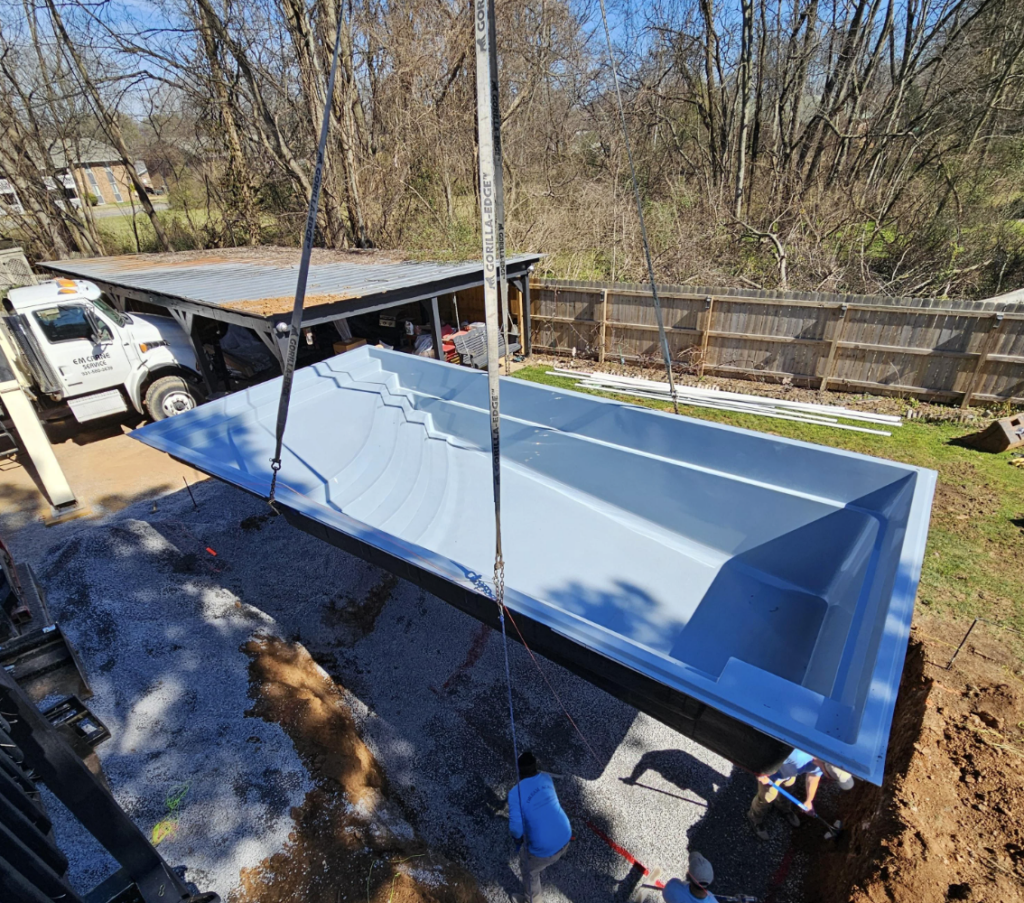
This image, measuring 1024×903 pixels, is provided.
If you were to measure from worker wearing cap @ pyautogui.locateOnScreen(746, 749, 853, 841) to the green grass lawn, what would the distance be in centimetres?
201

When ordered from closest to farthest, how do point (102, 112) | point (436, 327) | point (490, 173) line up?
point (490, 173) → point (436, 327) → point (102, 112)

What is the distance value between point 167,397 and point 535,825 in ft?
25.9

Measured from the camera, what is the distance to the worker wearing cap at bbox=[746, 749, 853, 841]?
8.75ft

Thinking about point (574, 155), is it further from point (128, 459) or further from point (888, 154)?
point (128, 459)

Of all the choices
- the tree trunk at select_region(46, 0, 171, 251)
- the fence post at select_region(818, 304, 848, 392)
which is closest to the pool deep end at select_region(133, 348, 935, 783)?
the fence post at select_region(818, 304, 848, 392)

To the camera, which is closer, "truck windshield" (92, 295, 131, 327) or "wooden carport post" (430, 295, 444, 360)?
"truck windshield" (92, 295, 131, 327)

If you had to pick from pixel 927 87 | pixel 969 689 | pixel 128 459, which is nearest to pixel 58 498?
pixel 128 459

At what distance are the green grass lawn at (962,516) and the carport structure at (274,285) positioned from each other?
458 centimetres

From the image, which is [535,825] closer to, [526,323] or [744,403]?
[744,403]

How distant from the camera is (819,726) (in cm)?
193

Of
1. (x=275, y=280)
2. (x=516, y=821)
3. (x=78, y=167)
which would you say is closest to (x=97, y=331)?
(x=275, y=280)

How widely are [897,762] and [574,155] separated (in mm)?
17972

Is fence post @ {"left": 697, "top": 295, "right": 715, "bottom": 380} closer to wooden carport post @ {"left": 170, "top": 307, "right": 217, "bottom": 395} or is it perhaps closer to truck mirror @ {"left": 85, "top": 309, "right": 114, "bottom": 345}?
wooden carport post @ {"left": 170, "top": 307, "right": 217, "bottom": 395}

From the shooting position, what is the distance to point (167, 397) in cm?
760
